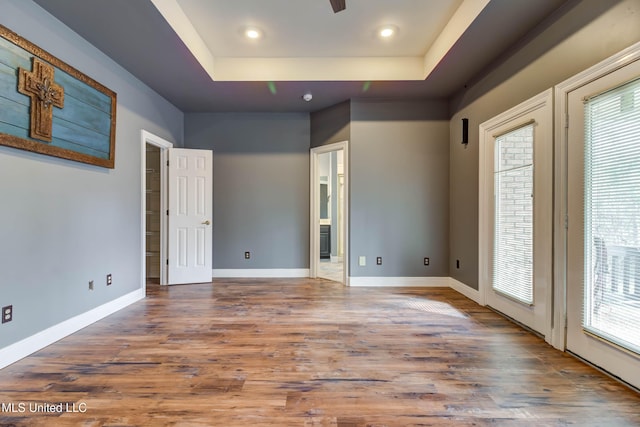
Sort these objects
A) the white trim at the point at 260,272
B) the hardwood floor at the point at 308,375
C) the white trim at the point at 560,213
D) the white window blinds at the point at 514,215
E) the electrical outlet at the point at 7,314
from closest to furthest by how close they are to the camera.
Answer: the hardwood floor at the point at 308,375, the electrical outlet at the point at 7,314, the white trim at the point at 560,213, the white window blinds at the point at 514,215, the white trim at the point at 260,272

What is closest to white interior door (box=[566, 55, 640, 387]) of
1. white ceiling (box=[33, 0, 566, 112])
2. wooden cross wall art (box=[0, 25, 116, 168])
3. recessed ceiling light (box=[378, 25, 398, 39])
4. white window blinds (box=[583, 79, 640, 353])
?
white window blinds (box=[583, 79, 640, 353])

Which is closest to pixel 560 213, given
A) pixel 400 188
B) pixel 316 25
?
pixel 400 188

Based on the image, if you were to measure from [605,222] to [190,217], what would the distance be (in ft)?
14.8

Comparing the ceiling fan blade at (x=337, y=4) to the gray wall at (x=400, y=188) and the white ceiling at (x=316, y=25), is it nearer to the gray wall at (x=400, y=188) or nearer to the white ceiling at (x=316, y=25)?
the white ceiling at (x=316, y=25)

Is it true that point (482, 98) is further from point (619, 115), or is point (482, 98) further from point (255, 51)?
point (255, 51)

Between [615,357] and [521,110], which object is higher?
[521,110]

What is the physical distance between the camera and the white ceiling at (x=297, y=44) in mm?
2438

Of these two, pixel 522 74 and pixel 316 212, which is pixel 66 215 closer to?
pixel 316 212

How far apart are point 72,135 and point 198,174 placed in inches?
75.6

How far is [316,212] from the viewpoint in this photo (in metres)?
4.75

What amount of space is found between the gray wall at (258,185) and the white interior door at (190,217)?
0.30 metres

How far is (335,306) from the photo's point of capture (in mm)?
3303

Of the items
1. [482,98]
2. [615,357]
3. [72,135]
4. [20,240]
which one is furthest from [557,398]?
[72,135]

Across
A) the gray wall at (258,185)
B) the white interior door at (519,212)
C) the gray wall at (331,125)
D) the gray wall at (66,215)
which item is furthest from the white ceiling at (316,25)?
the gray wall at (258,185)
